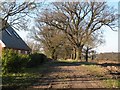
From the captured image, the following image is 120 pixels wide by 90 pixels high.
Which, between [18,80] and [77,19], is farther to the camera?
[77,19]

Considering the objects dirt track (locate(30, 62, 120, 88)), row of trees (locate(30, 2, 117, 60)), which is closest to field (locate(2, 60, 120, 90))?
dirt track (locate(30, 62, 120, 88))

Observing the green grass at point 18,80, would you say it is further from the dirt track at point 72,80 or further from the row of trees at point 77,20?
the row of trees at point 77,20

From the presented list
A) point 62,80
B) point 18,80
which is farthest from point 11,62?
point 62,80

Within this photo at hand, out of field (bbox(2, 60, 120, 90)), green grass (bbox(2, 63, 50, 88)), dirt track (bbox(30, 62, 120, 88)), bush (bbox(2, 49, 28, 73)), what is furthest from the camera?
bush (bbox(2, 49, 28, 73))

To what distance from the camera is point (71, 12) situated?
173ft

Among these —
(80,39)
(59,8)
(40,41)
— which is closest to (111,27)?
(80,39)

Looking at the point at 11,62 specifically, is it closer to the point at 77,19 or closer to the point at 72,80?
the point at 72,80

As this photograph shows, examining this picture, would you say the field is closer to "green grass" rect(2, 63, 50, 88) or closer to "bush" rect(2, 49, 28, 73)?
"green grass" rect(2, 63, 50, 88)

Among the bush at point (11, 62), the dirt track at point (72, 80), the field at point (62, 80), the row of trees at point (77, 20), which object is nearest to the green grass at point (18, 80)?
the field at point (62, 80)

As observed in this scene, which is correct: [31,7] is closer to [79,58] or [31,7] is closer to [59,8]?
[59,8]

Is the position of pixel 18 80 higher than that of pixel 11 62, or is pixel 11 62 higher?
pixel 11 62

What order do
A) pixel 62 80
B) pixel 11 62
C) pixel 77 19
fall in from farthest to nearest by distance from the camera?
pixel 77 19
pixel 11 62
pixel 62 80

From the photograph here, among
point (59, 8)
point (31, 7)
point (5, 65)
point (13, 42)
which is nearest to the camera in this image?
point (5, 65)

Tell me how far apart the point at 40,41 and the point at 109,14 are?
33414 mm
